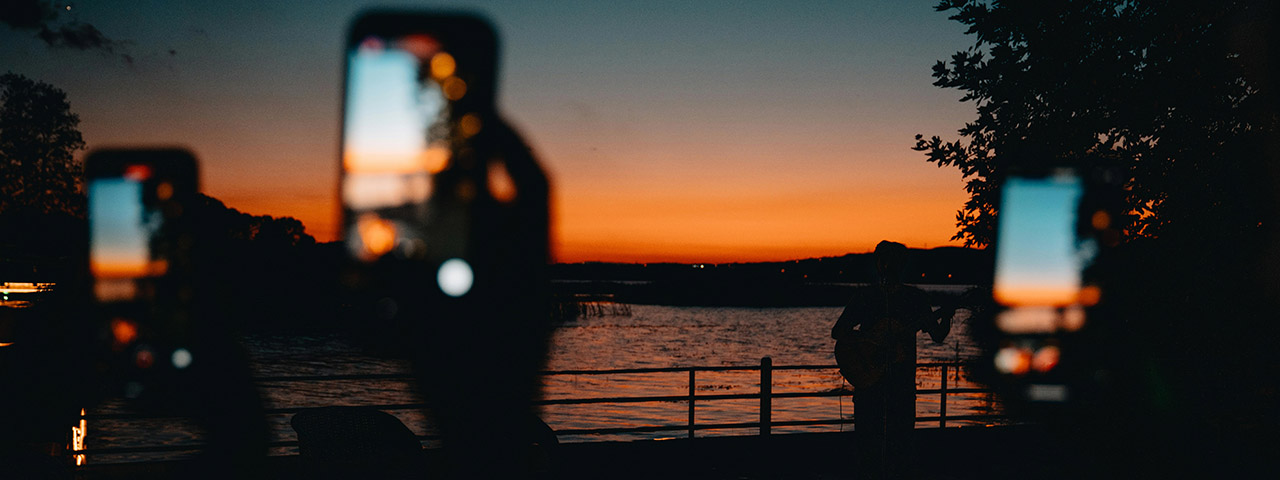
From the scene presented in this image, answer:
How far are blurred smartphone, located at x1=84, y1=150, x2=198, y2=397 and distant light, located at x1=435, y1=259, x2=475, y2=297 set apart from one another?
60.2 inches

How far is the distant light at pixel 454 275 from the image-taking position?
1982 millimetres

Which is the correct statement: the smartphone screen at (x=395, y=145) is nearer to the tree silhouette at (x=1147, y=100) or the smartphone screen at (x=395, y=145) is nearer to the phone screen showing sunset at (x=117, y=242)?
the phone screen showing sunset at (x=117, y=242)

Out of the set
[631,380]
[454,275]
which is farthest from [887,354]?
[631,380]

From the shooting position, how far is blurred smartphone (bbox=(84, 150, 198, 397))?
294 cm

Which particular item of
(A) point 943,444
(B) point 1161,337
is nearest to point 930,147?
(A) point 943,444

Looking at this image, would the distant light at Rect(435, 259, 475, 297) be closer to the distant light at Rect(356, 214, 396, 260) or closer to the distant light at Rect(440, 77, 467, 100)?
the distant light at Rect(356, 214, 396, 260)

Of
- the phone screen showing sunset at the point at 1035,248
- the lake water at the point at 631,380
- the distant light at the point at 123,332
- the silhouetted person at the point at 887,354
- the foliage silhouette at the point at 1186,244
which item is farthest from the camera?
the lake water at the point at 631,380

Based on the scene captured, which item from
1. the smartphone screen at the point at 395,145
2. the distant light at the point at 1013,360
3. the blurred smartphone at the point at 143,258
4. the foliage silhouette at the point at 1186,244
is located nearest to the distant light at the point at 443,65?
the smartphone screen at the point at 395,145

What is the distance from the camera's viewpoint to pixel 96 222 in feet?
9.77

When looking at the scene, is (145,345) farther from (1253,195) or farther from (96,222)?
(1253,195)

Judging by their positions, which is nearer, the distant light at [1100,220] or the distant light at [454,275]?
the distant light at [454,275]

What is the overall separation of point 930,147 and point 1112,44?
244 cm

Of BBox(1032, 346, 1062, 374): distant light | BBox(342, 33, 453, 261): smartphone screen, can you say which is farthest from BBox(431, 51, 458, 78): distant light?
BBox(1032, 346, 1062, 374): distant light

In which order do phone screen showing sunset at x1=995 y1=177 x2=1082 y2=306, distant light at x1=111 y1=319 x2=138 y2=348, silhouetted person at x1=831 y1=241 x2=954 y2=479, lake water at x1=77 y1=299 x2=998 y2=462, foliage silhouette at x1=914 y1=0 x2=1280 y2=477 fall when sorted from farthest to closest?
lake water at x1=77 y1=299 x2=998 y2=462, silhouetted person at x1=831 y1=241 x2=954 y2=479, foliage silhouette at x1=914 y1=0 x2=1280 y2=477, distant light at x1=111 y1=319 x2=138 y2=348, phone screen showing sunset at x1=995 y1=177 x2=1082 y2=306
